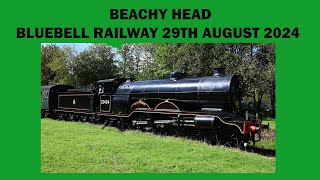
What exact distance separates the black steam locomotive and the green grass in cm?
102

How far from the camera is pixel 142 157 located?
34.4 feet

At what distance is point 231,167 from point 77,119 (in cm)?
1528

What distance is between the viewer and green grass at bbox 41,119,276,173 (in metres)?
9.27

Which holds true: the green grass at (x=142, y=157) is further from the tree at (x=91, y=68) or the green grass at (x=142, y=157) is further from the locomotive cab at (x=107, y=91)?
the tree at (x=91, y=68)

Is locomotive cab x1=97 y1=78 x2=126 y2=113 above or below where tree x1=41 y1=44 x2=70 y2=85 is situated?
below

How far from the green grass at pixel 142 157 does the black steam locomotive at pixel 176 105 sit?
1018 millimetres

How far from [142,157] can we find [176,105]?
4904mm

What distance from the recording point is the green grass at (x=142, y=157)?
9266mm

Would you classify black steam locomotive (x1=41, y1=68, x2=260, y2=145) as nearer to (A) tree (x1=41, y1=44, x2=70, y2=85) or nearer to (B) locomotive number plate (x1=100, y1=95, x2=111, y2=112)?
Answer: (B) locomotive number plate (x1=100, y1=95, x2=111, y2=112)

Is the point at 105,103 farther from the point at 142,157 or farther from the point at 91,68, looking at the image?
the point at 91,68

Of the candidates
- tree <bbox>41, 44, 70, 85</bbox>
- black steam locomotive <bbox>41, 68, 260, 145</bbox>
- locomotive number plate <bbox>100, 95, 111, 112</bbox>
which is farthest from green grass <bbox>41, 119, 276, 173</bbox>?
tree <bbox>41, 44, 70, 85</bbox>

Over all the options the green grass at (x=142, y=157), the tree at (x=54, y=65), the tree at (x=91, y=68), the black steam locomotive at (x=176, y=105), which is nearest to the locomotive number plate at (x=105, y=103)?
the black steam locomotive at (x=176, y=105)

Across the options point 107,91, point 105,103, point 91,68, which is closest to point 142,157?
point 107,91

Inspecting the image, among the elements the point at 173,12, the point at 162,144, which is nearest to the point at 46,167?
the point at 162,144
